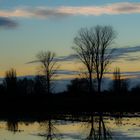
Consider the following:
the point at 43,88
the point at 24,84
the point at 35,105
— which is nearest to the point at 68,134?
the point at 35,105

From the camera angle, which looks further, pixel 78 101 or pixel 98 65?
pixel 98 65

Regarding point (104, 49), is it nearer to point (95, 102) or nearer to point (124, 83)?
point (95, 102)

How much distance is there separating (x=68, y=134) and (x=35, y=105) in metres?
41.9

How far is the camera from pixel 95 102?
2950 inches

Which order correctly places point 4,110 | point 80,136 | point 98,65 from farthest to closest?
point 98,65 < point 4,110 < point 80,136

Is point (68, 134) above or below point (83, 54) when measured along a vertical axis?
below

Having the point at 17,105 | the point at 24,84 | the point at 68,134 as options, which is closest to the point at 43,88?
the point at 24,84

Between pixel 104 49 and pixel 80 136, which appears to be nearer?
pixel 80 136

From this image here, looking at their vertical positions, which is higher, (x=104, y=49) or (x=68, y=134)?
(x=104, y=49)

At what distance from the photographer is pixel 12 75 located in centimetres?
12200

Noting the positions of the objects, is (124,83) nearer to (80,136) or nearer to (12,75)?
(12,75)

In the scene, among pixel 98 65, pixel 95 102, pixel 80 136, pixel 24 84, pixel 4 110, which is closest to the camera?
pixel 80 136

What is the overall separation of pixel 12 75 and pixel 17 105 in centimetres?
5501

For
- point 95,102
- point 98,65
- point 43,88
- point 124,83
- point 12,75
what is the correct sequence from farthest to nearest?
point 124,83, point 12,75, point 43,88, point 98,65, point 95,102
